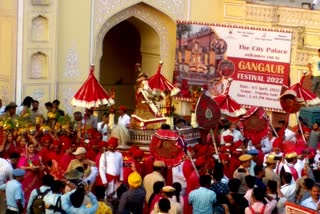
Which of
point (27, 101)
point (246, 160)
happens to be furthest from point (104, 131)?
point (246, 160)

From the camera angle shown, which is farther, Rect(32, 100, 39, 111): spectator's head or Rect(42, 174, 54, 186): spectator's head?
Rect(32, 100, 39, 111): spectator's head

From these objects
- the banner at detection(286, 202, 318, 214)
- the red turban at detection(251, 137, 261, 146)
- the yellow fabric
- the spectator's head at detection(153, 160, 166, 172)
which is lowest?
the yellow fabric

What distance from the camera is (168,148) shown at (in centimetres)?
1775

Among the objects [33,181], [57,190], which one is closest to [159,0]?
[33,181]

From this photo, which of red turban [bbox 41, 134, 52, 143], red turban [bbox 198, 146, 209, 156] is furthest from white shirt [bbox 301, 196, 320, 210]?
red turban [bbox 41, 134, 52, 143]

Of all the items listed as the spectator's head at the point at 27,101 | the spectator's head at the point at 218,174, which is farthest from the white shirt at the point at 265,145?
the spectator's head at the point at 27,101

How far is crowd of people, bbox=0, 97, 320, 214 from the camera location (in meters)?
14.8

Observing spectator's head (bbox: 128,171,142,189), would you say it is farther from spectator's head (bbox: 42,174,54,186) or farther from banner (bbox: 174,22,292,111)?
banner (bbox: 174,22,292,111)

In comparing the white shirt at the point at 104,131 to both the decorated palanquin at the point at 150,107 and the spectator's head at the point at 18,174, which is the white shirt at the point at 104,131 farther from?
the spectator's head at the point at 18,174

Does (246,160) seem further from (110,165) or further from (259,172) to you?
(110,165)

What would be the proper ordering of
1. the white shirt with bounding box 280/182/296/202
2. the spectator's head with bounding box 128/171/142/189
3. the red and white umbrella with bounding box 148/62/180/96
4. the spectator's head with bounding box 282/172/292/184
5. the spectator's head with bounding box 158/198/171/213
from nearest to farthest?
the spectator's head with bounding box 158/198/171/213, the white shirt with bounding box 280/182/296/202, the spectator's head with bounding box 282/172/292/184, the spectator's head with bounding box 128/171/142/189, the red and white umbrella with bounding box 148/62/180/96

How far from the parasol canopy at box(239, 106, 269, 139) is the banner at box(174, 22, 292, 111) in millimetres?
4492

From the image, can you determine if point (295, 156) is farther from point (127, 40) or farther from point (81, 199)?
point (127, 40)

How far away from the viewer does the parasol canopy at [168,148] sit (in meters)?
17.6
